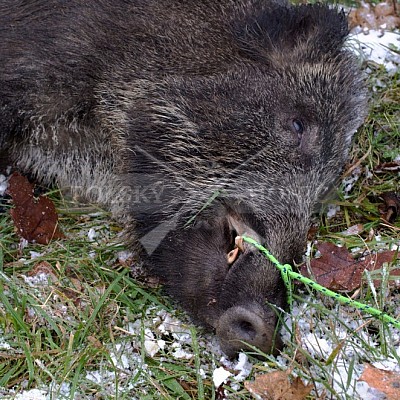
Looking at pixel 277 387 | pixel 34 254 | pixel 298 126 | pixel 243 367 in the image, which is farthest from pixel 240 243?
pixel 34 254

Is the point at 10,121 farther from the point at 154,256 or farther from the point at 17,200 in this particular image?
the point at 154,256

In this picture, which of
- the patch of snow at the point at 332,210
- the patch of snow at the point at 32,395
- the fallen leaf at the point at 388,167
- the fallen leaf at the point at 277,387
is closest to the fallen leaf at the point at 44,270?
the patch of snow at the point at 32,395

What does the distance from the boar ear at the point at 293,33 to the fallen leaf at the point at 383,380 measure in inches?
72.1

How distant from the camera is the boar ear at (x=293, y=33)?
397 cm

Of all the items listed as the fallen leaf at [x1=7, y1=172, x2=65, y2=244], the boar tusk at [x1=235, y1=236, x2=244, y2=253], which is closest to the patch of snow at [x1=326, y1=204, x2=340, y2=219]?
the boar tusk at [x1=235, y1=236, x2=244, y2=253]

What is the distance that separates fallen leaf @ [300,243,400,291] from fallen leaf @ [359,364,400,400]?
68 centimetres

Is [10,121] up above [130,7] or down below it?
below

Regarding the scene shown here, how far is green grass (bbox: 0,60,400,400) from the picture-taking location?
322cm

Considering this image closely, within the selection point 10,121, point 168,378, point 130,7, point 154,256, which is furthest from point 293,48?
point 168,378

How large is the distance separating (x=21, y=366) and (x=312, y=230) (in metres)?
1.85

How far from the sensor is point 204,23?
161 inches

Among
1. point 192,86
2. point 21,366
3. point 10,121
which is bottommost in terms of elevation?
point 21,366

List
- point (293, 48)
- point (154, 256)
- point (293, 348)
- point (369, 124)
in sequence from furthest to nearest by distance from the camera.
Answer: point (369, 124) < point (293, 48) < point (154, 256) < point (293, 348)

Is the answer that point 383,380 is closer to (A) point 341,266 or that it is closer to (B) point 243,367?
(B) point 243,367
